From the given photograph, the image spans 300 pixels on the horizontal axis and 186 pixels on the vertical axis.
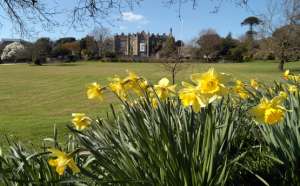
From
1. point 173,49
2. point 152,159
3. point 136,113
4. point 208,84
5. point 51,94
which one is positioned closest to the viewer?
point 208,84

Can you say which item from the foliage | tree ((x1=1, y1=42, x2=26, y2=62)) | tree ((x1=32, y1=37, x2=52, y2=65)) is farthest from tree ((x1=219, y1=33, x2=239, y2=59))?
the foliage

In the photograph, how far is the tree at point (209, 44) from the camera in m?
52.5

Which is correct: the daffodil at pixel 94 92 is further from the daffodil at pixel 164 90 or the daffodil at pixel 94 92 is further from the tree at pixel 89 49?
the tree at pixel 89 49

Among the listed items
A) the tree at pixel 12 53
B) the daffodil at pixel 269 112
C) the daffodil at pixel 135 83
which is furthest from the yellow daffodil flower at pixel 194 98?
the tree at pixel 12 53

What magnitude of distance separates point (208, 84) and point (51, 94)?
25.5 metres

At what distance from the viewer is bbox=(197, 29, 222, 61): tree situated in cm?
5255

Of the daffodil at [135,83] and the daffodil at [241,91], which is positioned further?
the daffodil at [241,91]

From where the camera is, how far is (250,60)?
8400 centimetres

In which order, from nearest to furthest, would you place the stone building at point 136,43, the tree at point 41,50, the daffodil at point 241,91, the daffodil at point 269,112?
the daffodil at point 269,112, the daffodil at point 241,91, the tree at point 41,50, the stone building at point 136,43

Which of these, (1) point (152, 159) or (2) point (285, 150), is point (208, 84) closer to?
(1) point (152, 159)

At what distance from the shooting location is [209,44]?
2522 inches

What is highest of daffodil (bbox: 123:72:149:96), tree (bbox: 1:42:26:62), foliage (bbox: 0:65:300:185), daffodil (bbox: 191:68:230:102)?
daffodil (bbox: 191:68:230:102)

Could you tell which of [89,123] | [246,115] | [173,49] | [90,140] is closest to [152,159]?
[90,140]

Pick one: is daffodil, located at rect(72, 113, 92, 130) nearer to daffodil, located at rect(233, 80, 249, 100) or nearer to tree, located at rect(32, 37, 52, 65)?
daffodil, located at rect(233, 80, 249, 100)
